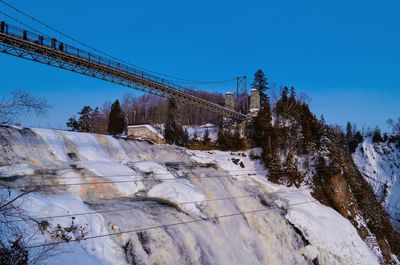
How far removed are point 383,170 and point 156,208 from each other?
61.6 metres

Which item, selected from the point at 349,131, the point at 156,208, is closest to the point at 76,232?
the point at 156,208

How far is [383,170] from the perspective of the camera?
231 ft

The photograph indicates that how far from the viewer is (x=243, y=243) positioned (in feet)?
70.3

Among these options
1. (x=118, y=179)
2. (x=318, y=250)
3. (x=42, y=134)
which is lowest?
(x=318, y=250)

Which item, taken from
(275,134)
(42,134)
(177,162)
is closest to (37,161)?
(42,134)

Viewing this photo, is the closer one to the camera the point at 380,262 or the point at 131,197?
the point at 131,197

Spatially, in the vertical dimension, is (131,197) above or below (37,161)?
below

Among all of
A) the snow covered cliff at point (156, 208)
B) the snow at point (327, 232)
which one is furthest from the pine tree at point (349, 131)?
the snow at point (327, 232)

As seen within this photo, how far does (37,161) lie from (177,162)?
10037 millimetres

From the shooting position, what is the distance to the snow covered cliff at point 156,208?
1489 centimetres

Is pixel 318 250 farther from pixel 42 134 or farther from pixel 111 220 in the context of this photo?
pixel 42 134

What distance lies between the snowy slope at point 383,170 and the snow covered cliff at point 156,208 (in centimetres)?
3916

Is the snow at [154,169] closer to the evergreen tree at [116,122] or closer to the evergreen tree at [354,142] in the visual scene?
the evergreen tree at [116,122]

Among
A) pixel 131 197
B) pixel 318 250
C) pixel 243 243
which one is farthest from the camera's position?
pixel 318 250
